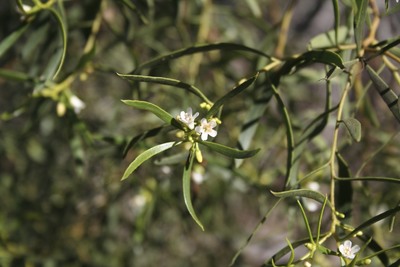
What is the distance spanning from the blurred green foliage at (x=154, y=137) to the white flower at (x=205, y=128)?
201 mm

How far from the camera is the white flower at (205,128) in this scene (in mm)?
782

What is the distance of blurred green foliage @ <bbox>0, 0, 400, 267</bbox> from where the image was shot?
121 centimetres

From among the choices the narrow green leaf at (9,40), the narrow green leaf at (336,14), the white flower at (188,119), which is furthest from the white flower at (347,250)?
the narrow green leaf at (9,40)

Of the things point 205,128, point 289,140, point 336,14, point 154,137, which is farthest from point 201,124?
point 154,137

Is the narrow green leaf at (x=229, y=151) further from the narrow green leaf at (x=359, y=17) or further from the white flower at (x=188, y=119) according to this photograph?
the narrow green leaf at (x=359, y=17)

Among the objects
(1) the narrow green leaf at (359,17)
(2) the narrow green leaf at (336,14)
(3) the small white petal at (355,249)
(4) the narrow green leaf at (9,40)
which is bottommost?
(3) the small white petal at (355,249)

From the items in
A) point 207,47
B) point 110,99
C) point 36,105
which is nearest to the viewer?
point 207,47

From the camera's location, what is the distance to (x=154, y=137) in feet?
4.73

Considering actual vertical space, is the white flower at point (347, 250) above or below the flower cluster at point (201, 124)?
below

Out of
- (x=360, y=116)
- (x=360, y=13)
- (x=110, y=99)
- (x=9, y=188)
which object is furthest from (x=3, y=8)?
(x=360, y=13)

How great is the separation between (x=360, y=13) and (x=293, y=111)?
2.97 ft

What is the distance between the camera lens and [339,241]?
2.65ft

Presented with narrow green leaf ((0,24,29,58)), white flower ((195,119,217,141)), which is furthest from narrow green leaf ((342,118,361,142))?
narrow green leaf ((0,24,29,58))

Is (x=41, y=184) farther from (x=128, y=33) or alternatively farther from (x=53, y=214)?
(x=128, y=33)
